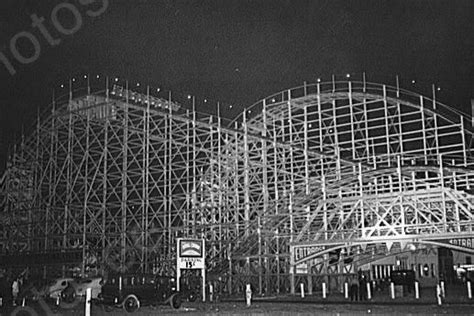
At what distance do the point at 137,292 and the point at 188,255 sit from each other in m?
2.29

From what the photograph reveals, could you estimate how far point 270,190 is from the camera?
37.5 meters

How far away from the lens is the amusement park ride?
27938 millimetres

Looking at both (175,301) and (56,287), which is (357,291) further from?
(56,287)

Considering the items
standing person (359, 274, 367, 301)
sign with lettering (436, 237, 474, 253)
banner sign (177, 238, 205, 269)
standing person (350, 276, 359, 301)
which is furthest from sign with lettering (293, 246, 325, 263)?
banner sign (177, 238, 205, 269)

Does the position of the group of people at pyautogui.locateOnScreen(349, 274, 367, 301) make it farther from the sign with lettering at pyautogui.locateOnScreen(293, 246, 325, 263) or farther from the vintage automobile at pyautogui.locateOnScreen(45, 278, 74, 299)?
the vintage automobile at pyautogui.locateOnScreen(45, 278, 74, 299)

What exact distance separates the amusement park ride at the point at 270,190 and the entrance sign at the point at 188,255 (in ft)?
24.4

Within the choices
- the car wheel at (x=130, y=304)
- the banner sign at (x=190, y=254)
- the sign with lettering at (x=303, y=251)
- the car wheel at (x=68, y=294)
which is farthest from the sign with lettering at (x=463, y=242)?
the car wheel at (x=68, y=294)

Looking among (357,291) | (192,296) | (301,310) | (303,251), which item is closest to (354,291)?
(357,291)

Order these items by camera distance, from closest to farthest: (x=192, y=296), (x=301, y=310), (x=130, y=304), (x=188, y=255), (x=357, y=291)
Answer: (x=301, y=310) < (x=130, y=304) < (x=188, y=255) < (x=357, y=291) < (x=192, y=296)

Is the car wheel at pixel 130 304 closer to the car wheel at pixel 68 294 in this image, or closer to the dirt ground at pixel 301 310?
the dirt ground at pixel 301 310

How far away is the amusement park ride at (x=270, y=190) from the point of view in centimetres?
2794

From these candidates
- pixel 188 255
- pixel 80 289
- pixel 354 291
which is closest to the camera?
pixel 188 255

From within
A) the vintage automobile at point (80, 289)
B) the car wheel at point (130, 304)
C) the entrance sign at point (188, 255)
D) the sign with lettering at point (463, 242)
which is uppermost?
the sign with lettering at point (463, 242)

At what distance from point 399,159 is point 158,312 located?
40.5 feet
